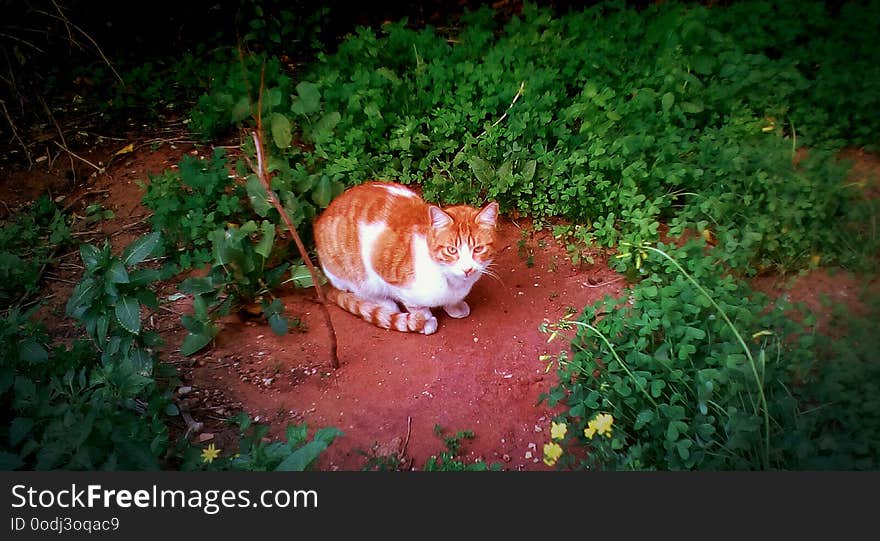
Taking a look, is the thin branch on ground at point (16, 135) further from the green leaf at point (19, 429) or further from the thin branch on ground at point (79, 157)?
the green leaf at point (19, 429)

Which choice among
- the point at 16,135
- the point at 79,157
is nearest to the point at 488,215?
the point at 79,157

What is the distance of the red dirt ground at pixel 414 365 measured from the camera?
299 centimetres

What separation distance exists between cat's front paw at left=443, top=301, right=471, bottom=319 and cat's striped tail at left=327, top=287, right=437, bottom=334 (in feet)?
0.35

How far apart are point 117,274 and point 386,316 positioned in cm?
140

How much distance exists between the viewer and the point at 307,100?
15.0 ft

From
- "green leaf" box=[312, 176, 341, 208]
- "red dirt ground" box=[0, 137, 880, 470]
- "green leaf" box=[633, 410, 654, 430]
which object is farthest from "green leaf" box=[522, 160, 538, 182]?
"green leaf" box=[633, 410, 654, 430]

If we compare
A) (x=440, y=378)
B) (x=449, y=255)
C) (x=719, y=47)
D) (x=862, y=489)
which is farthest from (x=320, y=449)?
(x=719, y=47)

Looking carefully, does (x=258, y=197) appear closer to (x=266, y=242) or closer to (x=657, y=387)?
(x=266, y=242)

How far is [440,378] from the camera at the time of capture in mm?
3365

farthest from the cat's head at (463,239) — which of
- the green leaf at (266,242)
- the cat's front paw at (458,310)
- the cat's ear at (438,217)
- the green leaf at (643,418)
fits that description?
the green leaf at (643,418)

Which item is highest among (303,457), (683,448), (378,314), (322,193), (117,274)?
(117,274)

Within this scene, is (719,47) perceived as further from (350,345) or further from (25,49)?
(25,49)

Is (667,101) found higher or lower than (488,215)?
higher

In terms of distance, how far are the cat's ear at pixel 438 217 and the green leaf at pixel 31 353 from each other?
187 centimetres
